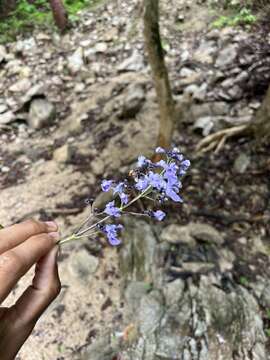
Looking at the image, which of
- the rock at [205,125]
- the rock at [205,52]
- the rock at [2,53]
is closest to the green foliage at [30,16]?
the rock at [2,53]

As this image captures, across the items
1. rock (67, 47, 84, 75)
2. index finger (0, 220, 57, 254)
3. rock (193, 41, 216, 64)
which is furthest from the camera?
rock (67, 47, 84, 75)

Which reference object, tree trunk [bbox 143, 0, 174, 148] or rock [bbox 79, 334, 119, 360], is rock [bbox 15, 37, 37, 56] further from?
rock [bbox 79, 334, 119, 360]

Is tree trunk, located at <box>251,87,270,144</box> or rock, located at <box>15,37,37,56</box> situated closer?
tree trunk, located at <box>251,87,270,144</box>

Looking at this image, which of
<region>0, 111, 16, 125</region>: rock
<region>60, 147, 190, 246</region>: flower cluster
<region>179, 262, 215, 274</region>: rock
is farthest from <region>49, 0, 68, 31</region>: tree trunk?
<region>60, 147, 190, 246</region>: flower cluster

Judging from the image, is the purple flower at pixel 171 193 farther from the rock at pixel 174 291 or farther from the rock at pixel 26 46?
the rock at pixel 26 46

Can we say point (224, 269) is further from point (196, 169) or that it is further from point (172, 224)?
point (196, 169)

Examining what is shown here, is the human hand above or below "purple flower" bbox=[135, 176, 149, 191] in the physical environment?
below

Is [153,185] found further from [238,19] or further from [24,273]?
[238,19]

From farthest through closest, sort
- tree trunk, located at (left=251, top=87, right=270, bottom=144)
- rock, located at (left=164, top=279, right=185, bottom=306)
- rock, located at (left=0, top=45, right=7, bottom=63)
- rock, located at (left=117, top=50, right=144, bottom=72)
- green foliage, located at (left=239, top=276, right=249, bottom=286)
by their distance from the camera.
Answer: rock, located at (left=0, top=45, right=7, bottom=63) < rock, located at (left=117, top=50, right=144, bottom=72) < tree trunk, located at (left=251, top=87, right=270, bottom=144) < green foliage, located at (left=239, top=276, right=249, bottom=286) < rock, located at (left=164, top=279, right=185, bottom=306)

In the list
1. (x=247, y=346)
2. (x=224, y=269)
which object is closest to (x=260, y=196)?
(x=224, y=269)
